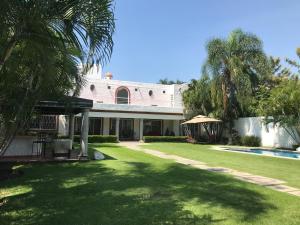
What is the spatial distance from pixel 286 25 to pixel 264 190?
40.5 ft

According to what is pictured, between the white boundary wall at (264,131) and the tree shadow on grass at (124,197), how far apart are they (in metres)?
17.3

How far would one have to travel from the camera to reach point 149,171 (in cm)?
1160

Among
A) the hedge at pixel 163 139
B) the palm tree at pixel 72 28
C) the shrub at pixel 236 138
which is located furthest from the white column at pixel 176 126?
the palm tree at pixel 72 28

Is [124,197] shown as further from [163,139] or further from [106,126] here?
[106,126]

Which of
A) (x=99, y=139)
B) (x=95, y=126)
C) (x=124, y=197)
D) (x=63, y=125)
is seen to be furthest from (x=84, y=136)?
(x=95, y=126)

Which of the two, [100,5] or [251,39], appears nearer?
[100,5]

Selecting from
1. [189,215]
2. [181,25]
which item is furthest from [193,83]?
[189,215]

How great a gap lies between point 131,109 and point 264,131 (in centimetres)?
1298

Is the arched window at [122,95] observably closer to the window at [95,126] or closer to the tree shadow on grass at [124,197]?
the window at [95,126]

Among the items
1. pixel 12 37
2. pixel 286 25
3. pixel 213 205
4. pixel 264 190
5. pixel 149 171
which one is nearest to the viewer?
pixel 12 37

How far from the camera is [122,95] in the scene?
3812 cm

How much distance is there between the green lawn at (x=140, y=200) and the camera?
6.17 m

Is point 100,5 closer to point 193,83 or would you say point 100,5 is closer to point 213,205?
point 213,205

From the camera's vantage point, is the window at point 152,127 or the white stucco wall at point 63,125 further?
the window at point 152,127
